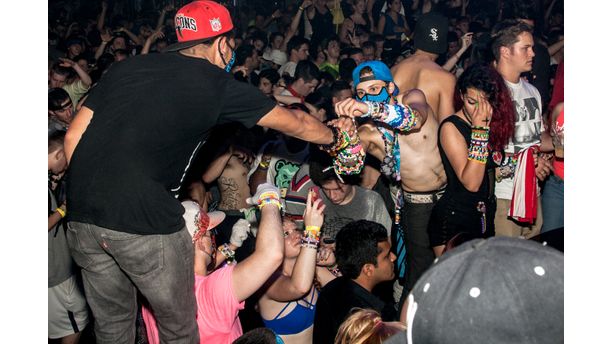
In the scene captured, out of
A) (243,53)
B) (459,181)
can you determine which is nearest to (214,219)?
(459,181)

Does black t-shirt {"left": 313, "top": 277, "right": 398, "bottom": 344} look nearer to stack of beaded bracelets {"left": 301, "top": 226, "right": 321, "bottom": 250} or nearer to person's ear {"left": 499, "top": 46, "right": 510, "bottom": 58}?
stack of beaded bracelets {"left": 301, "top": 226, "right": 321, "bottom": 250}

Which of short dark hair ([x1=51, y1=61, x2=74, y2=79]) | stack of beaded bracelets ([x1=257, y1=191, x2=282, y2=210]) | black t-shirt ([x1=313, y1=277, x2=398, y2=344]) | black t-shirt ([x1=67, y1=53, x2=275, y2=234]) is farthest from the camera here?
short dark hair ([x1=51, y1=61, x2=74, y2=79])

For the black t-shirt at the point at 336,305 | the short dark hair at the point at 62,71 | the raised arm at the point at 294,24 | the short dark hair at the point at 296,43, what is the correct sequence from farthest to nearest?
the raised arm at the point at 294,24 < the short dark hair at the point at 296,43 < the short dark hair at the point at 62,71 < the black t-shirt at the point at 336,305

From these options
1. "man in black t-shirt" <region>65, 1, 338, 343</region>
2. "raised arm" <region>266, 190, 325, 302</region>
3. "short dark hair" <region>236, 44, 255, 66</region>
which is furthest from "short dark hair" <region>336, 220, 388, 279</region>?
"short dark hair" <region>236, 44, 255, 66</region>

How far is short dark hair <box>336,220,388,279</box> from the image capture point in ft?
12.9

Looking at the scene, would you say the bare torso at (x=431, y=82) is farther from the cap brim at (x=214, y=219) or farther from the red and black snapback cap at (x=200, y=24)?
the red and black snapback cap at (x=200, y=24)

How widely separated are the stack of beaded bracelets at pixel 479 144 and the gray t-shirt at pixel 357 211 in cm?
122

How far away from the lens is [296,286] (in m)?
3.72

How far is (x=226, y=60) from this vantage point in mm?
3312

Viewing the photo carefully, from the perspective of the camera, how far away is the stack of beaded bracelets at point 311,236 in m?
3.58

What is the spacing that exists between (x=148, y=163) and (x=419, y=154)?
235 centimetres

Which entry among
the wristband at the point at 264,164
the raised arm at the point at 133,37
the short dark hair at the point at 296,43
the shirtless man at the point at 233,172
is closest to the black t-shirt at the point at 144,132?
the shirtless man at the point at 233,172

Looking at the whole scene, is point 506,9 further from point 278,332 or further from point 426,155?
point 278,332

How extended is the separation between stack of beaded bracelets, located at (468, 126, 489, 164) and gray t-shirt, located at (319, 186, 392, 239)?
1.22 meters
